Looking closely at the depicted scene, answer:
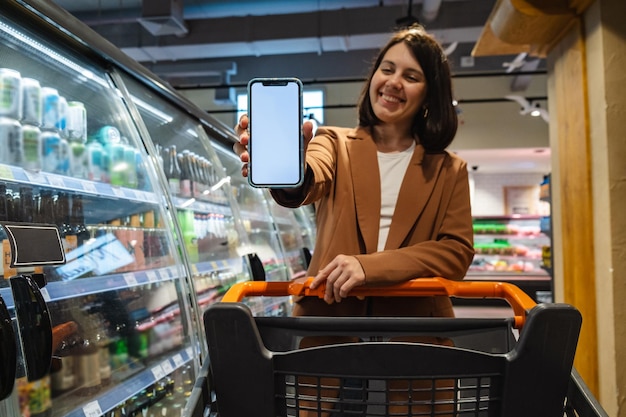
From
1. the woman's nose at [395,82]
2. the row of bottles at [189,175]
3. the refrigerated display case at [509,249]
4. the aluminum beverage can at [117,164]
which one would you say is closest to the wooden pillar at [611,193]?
the woman's nose at [395,82]

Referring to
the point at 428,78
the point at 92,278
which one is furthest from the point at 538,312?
the point at 92,278

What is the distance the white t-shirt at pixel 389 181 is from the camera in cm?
131

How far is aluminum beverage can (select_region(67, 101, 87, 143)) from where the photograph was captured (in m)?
1.98

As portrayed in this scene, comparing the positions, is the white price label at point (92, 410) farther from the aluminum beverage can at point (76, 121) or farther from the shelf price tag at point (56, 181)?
the aluminum beverage can at point (76, 121)

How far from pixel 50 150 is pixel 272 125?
1296 millimetres

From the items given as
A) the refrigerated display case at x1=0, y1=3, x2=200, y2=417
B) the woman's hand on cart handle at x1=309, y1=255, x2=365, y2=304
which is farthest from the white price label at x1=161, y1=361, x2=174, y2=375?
the woman's hand on cart handle at x1=309, y1=255, x2=365, y2=304

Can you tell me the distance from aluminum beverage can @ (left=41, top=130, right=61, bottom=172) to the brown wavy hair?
48.4 inches

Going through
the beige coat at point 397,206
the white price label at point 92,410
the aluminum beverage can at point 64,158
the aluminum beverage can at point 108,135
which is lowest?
the white price label at point 92,410

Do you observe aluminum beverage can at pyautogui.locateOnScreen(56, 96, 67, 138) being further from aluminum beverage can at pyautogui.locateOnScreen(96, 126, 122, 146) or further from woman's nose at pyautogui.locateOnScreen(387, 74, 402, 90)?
woman's nose at pyautogui.locateOnScreen(387, 74, 402, 90)

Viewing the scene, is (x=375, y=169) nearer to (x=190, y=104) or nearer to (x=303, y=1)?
(x=190, y=104)

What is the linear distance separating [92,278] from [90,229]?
268mm

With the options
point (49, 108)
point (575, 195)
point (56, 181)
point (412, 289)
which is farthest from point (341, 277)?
point (575, 195)

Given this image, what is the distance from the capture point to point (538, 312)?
771mm

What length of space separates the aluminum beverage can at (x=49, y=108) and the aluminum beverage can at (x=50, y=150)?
0.10ft
